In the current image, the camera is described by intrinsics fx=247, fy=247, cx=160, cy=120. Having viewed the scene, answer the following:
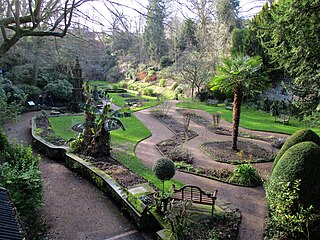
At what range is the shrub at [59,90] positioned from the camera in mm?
24288

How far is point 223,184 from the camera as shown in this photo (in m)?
8.83

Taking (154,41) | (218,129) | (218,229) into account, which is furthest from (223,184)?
(154,41)

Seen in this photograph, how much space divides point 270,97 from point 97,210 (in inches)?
831

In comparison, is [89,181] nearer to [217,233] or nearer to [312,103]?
[217,233]

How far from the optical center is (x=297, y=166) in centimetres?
607

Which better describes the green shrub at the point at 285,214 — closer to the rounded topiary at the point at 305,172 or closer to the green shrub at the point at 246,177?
the rounded topiary at the point at 305,172

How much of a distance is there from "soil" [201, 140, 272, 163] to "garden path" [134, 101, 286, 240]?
16.2 inches

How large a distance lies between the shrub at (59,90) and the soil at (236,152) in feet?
55.3

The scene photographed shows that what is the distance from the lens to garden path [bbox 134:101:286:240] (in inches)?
253

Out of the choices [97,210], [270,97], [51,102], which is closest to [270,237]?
[97,210]

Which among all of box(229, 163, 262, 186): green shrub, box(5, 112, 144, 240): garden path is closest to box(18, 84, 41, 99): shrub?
box(5, 112, 144, 240): garden path

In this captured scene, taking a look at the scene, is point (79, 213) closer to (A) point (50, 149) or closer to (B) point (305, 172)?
(A) point (50, 149)

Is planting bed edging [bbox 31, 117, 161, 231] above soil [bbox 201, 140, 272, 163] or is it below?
below

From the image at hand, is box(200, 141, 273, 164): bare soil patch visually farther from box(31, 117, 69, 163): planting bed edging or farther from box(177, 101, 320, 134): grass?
box(31, 117, 69, 163): planting bed edging
